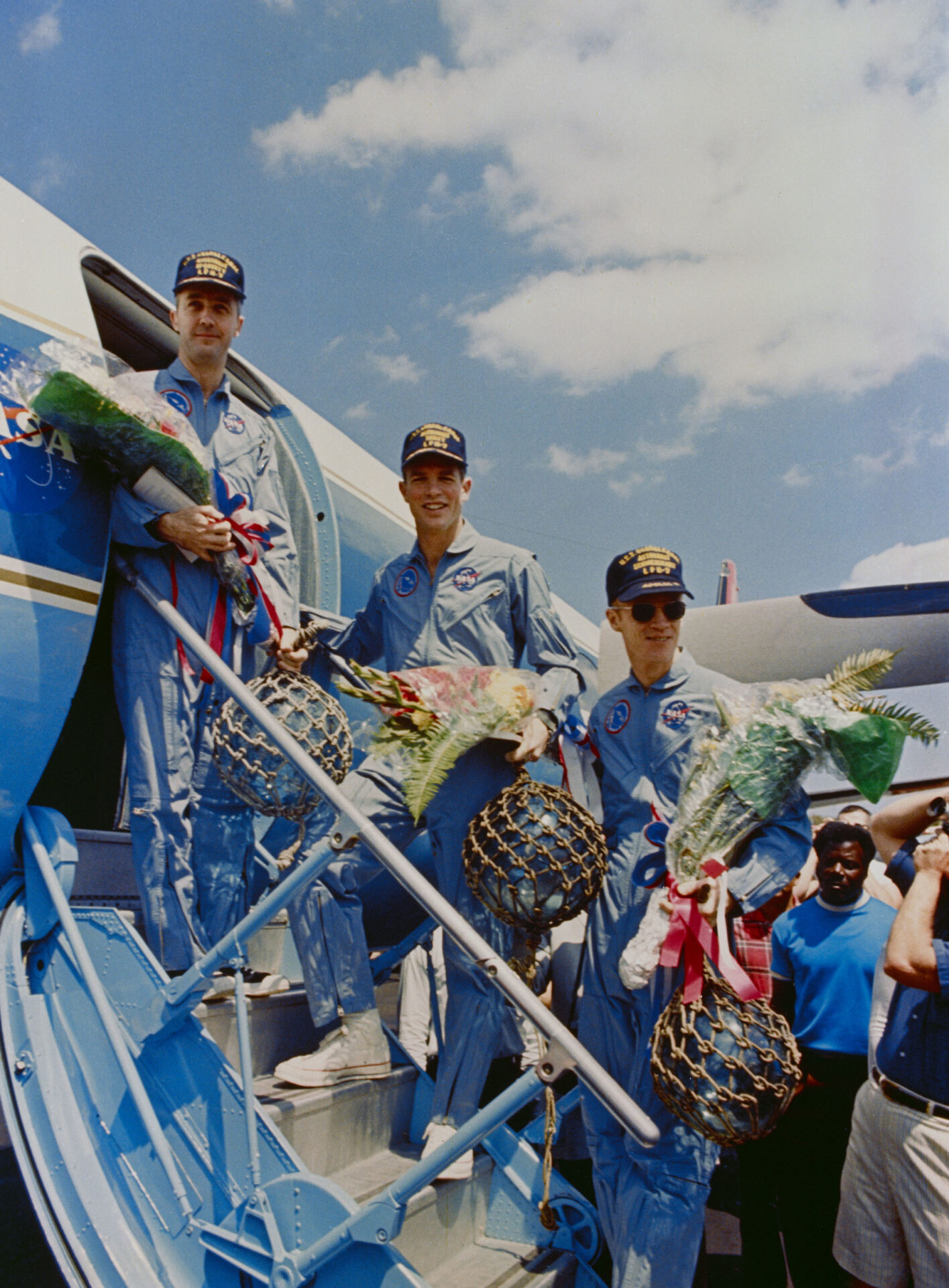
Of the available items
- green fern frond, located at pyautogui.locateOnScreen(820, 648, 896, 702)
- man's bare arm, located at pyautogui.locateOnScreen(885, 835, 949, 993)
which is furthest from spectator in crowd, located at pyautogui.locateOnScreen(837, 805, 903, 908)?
green fern frond, located at pyautogui.locateOnScreen(820, 648, 896, 702)

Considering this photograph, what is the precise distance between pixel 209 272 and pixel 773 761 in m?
2.32

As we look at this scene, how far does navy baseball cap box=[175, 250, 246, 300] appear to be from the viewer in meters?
3.11

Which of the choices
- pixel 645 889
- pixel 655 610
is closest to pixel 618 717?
pixel 655 610

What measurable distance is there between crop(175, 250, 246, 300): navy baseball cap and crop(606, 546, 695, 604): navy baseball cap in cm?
159

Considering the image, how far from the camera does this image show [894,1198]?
8.30ft

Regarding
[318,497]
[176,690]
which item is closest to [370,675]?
[176,690]

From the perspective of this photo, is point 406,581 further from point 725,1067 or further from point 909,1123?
point 909,1123

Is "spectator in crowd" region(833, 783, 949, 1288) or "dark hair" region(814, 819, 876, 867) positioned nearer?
"spectator in crowd" region(833, 783, 949, 1288)

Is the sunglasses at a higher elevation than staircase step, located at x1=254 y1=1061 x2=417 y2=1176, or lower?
higher

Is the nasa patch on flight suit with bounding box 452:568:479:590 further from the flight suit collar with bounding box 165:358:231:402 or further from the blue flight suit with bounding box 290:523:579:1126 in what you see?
the flight suit collar with bounding box 165:358:231:402

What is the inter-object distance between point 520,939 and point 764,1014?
0.72 meters

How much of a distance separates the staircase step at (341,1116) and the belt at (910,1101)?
1.35m

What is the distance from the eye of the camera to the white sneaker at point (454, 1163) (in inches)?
102

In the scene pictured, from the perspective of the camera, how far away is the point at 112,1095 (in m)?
2.38
